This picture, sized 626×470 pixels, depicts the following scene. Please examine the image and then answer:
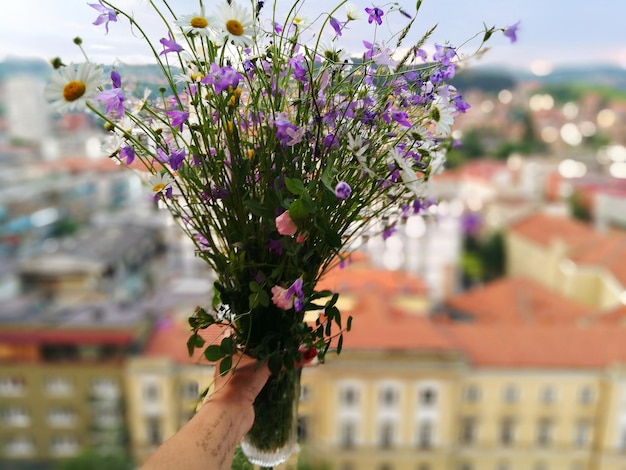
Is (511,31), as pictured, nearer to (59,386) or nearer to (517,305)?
(59,386)

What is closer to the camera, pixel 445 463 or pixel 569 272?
pixel 445 463

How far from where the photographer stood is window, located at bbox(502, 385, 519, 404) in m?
5.01

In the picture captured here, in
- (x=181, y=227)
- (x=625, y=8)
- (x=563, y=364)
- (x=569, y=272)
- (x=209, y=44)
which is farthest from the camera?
(x=569, y=272)

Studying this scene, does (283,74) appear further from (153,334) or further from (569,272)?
(569,272)

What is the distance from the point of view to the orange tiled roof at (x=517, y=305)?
669 cm

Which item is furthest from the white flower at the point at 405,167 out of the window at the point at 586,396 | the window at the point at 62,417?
the window at the point at 62,417

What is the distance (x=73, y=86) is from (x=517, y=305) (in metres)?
7.39

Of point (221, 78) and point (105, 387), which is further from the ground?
point (221, 78)

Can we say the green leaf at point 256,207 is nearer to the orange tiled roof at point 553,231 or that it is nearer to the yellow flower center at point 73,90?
the yellow flower center at point 73,90

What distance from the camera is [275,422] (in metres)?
0.60

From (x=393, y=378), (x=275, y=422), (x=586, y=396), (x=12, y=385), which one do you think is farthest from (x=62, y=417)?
(x=275, y=422)

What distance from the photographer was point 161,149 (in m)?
0.51

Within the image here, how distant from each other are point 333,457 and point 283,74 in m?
4.96

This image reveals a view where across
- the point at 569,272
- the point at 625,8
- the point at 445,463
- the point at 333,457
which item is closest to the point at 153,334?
the point at 333,457
